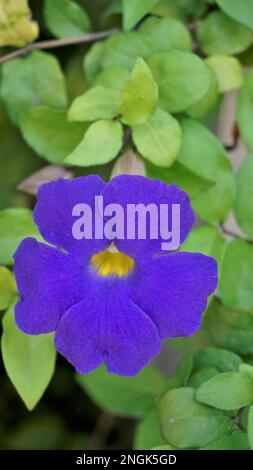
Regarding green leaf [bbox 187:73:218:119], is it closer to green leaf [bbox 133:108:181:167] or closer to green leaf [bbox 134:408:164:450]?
green leaf [bbox 133:108:181:167]

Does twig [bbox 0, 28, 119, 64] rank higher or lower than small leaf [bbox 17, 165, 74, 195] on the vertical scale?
higher

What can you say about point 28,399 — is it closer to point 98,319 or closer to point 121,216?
point 98,319

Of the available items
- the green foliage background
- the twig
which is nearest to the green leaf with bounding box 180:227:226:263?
the green foliage background

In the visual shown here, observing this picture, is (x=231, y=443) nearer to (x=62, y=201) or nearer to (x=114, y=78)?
(x=62, y=201)

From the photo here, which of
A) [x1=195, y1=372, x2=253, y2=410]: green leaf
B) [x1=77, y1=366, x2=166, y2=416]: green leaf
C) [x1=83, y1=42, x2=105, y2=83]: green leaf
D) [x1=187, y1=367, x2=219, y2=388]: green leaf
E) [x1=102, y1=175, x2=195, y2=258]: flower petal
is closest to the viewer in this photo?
[x1=102, y1=175, x2=195, y2=258]: flower petal

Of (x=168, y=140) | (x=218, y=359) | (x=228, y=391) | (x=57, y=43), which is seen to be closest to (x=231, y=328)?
(x=218, y=359)

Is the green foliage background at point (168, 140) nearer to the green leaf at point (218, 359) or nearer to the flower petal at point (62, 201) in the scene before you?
the green leaf at point (218, 359)
